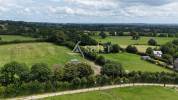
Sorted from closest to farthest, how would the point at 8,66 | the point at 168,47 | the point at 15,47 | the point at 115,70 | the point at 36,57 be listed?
the point at 8,66 → the point at 115,70 → the point at 36,57 → the point at 168,47 → the point at 15,47

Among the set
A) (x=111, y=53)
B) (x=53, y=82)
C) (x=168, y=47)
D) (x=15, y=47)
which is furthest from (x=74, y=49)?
(x=53, y=82)

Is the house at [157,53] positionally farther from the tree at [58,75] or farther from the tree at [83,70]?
the tree at [58,75]

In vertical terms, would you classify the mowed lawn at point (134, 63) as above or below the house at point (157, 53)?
below

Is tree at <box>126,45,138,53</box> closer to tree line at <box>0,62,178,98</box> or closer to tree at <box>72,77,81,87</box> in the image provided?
tree line at <box>0,62,178,98</box>

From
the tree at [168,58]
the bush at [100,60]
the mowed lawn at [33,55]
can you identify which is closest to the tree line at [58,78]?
the bush at [100,60]

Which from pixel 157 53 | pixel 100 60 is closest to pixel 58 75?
pixel 100 60

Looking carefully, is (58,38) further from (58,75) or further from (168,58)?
(58,75)

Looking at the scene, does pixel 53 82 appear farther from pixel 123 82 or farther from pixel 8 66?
pixel 123 82
